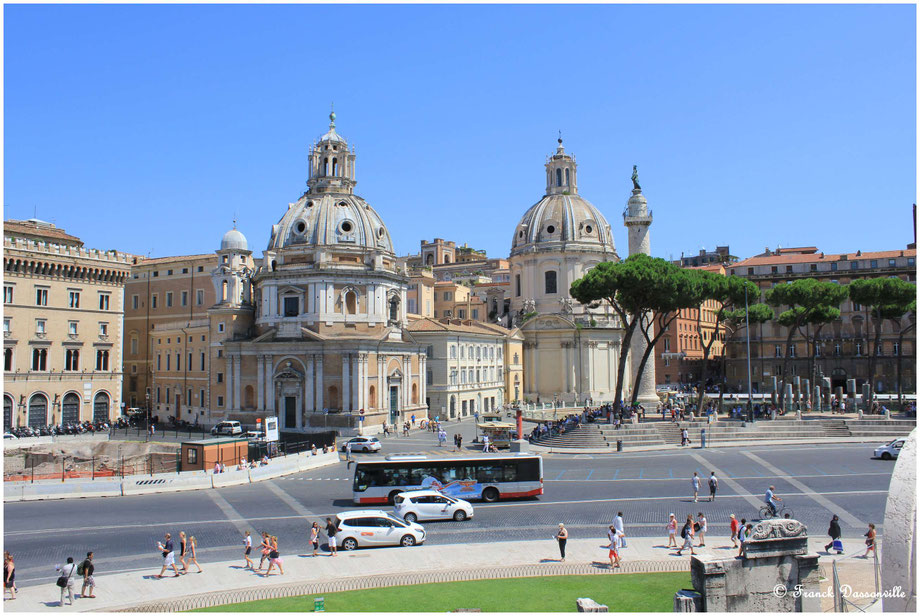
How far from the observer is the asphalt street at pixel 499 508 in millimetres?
22662

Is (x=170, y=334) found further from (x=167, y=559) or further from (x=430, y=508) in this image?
(x=167, y=559)

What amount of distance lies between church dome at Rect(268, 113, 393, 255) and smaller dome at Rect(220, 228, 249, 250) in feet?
6.77

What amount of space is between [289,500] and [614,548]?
14133mm

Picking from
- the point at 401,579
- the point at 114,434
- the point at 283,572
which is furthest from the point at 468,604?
the point at 114,434

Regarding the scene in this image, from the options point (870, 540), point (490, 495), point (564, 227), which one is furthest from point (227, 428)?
point (870, 540)

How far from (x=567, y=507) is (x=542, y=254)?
162ft

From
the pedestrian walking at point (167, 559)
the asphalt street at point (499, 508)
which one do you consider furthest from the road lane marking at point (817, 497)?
the pedestrian walking at point (167, 559)

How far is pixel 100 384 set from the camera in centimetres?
5488

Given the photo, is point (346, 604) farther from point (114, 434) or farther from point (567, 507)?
point (114, 434)

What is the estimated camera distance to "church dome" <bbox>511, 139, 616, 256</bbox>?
74.2 meters

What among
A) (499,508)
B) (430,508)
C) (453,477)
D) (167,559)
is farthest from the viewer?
(453,477)

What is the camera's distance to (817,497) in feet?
88.4

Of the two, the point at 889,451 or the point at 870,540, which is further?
the point at 889,451

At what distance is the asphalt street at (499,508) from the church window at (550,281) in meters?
38.5
